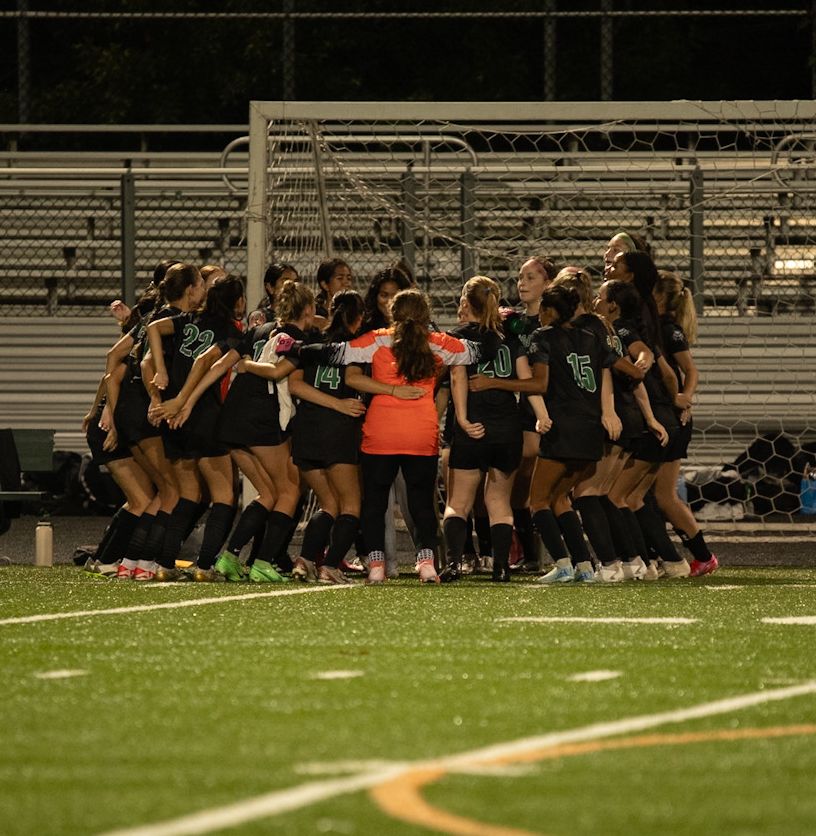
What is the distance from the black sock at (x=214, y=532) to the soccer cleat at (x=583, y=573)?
1.90 metres

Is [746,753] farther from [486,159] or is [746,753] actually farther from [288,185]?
[486,159]

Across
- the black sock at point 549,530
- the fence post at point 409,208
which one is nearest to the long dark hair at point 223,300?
the black sock at point 549,530

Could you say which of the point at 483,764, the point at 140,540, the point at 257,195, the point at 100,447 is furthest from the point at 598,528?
the point at 483,764

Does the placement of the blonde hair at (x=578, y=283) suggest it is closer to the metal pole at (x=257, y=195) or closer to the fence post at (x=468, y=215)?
the metal pole at (x=257, y=195)

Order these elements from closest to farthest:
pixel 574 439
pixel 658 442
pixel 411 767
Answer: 1. pixel 411 767
2. pixel 574 439
3. pixel 658 442

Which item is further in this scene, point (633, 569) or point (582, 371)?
point (633, 569)

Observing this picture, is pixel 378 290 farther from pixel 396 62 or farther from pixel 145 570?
pixel 396 62

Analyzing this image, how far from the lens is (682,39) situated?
22719 mm

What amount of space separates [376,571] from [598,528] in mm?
1239

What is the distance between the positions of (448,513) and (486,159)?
8.06 m

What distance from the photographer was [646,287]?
10.3 m

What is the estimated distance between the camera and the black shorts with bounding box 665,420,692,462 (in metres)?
10.3

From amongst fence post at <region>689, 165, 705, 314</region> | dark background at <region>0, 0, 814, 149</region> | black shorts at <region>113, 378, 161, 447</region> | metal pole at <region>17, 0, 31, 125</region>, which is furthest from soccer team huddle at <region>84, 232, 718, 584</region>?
A: dark background at <region>0, 0, 814, 149</region>

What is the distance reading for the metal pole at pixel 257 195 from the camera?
11.9 m
